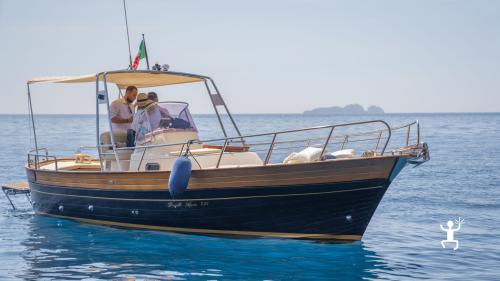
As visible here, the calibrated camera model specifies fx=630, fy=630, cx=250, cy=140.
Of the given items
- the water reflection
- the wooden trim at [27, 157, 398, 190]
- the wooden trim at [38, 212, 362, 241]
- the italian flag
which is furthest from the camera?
the italian flag

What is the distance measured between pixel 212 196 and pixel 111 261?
2.14m

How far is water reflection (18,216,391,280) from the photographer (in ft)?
33.8

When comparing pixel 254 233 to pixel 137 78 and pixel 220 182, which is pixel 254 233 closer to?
pixel 220 182

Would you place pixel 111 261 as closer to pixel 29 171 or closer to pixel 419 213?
pixel 29 171

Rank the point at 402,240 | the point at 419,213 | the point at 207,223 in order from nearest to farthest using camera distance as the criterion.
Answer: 1. the point at 207,223
2. the point at 402,240
3. the point at 419,213

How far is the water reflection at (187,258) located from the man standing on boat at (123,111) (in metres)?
2.39

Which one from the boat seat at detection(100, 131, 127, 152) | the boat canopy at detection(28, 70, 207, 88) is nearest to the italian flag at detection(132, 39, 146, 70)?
the boat canopy at detection(28, 70, 207, 88)

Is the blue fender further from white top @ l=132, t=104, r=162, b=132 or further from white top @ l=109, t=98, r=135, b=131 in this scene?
white top @ l=109, t=98, r=135, b=131

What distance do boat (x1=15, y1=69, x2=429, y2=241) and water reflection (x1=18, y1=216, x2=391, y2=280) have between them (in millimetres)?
267

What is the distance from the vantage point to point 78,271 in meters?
10.5

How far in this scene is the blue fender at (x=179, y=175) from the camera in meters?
11.3

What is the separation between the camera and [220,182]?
11.4 meters

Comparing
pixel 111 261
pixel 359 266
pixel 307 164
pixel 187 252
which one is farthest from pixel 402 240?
pixel 111 261

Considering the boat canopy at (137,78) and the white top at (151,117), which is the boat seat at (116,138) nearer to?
the white top at (151,117)
